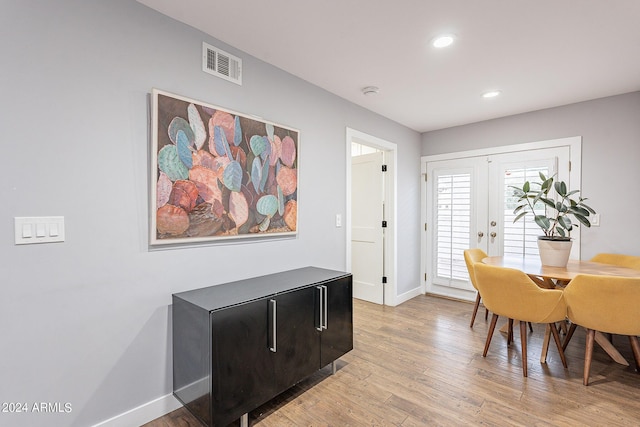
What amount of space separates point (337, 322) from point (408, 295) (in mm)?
2383

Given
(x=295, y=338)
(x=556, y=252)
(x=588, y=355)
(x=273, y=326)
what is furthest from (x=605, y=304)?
(x=273, y=326)

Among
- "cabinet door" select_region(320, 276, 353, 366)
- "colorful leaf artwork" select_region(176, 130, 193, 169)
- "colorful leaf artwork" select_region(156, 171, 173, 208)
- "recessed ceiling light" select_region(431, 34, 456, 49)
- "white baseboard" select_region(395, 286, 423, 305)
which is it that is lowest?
"white baseboard" select_region(395, 286, 423, 305)

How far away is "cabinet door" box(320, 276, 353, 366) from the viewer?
2.27 metres

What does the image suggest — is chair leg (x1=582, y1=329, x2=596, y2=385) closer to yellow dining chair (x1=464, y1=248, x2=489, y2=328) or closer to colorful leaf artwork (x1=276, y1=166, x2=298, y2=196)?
yellow dining chair (x1=464, y1=248, x2=489, y2=328)

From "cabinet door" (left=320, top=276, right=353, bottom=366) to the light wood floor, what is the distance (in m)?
0.21

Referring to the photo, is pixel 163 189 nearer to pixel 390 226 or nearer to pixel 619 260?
pixel 390 226

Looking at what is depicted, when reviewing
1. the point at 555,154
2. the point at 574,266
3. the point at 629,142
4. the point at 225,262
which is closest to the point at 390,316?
the point at 574,266

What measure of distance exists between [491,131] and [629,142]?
1.35 m

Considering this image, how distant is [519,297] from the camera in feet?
7.71

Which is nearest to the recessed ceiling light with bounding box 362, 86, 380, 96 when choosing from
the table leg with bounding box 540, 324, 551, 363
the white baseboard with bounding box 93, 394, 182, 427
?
the table leg with bounding box 540, 324, 551, 363

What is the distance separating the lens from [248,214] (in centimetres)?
230

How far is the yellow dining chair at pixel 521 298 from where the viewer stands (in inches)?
89.4

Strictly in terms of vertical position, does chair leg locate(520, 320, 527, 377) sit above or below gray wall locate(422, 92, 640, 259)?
below

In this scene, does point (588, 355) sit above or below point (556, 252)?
below
